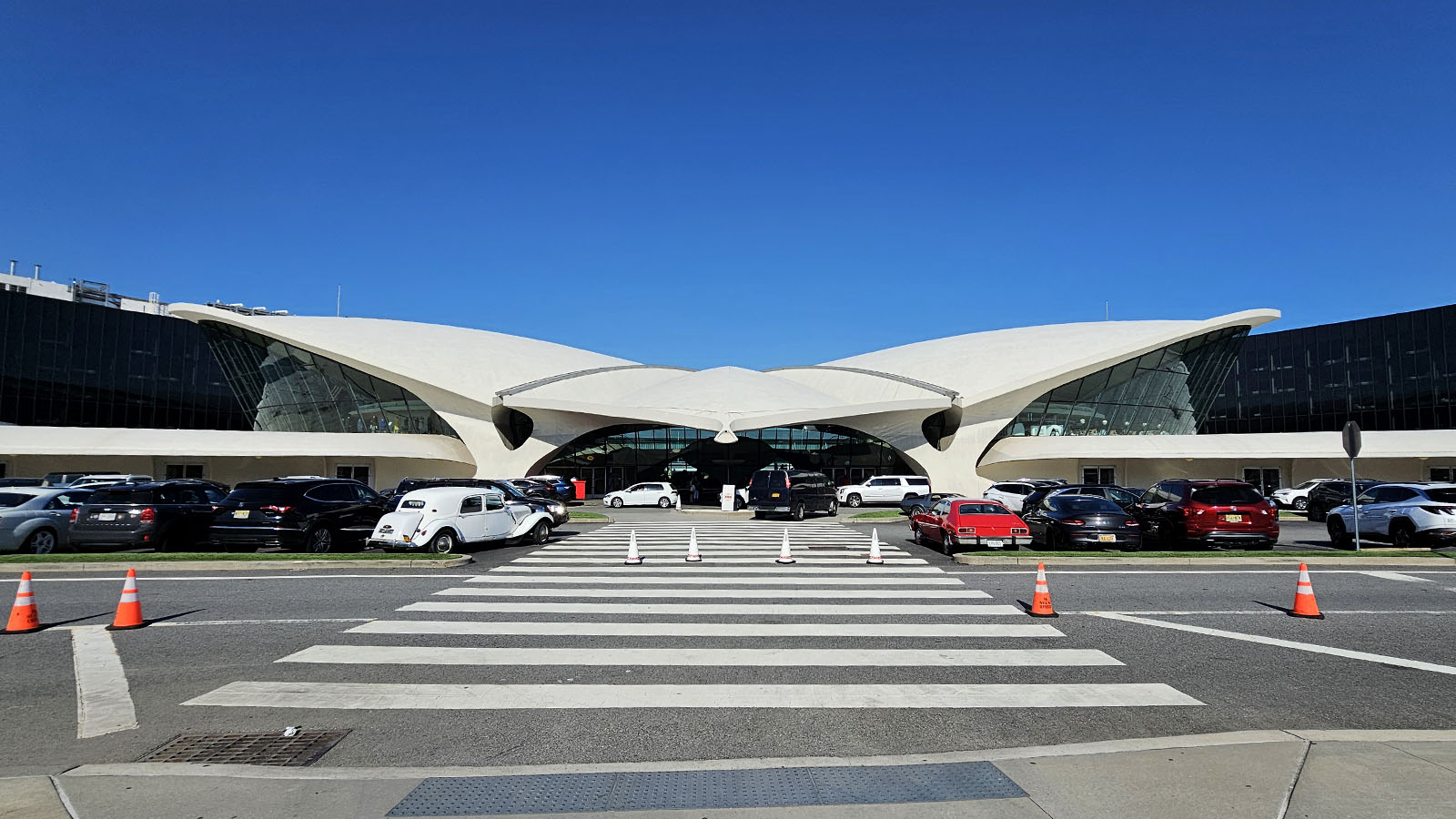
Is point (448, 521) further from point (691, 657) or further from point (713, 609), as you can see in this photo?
point (691, 657)

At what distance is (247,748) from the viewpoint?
18.1 ft

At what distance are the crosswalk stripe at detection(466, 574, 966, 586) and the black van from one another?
14876mm

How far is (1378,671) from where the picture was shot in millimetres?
7637

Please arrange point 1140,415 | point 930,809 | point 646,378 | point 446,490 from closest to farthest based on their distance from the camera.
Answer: point 930,809 < point 446,490 < point 1140,415 < point 646,378

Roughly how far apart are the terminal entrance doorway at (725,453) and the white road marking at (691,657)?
38659mm

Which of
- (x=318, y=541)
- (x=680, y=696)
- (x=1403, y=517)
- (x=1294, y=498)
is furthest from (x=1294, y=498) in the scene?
(x=680, y=696)

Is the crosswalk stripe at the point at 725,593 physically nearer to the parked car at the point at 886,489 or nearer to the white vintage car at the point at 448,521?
the white vintage car at the point at 448,521

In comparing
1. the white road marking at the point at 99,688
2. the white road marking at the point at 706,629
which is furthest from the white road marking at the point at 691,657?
the white road marking at the point at 99,688

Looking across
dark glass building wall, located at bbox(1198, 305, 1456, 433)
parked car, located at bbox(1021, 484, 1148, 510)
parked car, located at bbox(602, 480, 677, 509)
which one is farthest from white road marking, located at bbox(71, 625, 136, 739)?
dark glass building wall, located at bbox(1198, 305, 1456, 433)

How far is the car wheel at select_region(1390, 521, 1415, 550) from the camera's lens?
738 inches

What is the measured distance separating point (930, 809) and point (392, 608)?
8.27 metres

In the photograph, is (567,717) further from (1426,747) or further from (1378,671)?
(1378,671)

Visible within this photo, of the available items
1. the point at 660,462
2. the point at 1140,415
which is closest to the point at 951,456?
the point at 1140,415

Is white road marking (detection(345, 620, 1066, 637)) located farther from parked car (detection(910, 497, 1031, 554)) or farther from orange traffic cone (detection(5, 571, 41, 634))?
parked car (detection(910, 497, 1031, 554))
